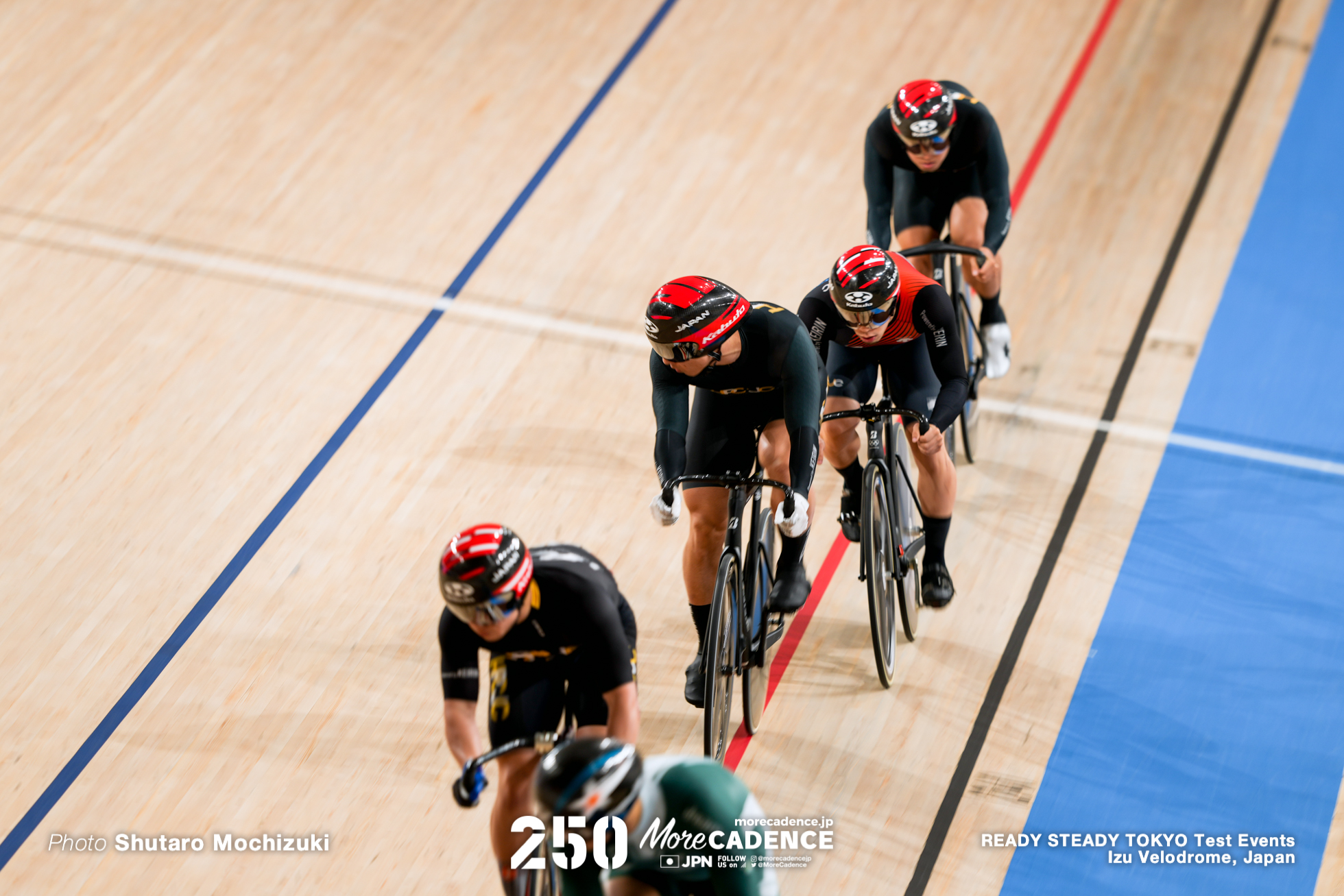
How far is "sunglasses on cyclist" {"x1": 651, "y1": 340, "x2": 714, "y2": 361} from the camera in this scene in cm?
369

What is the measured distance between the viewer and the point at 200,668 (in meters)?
4.48

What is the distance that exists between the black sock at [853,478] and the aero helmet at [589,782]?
2226mm

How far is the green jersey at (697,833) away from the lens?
254cm

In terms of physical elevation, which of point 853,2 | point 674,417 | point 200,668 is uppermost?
point 674,417

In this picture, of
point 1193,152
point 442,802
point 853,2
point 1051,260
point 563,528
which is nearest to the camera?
point 442,802

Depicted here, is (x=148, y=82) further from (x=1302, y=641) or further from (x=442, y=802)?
(x=1302, y=641)

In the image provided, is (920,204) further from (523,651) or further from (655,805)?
(655,805)

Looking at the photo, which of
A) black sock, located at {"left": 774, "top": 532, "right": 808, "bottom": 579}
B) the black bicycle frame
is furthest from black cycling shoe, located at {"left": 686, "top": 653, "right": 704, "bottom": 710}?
the black bicycle frame

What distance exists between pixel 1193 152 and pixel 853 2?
234 centimetres

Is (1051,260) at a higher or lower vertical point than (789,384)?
lower

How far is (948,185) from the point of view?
5270 millimetres

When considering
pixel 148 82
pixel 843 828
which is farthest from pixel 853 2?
pixel 843 828

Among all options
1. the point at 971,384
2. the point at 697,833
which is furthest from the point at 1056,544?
the point at 697,833

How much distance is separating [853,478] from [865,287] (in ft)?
2.87
